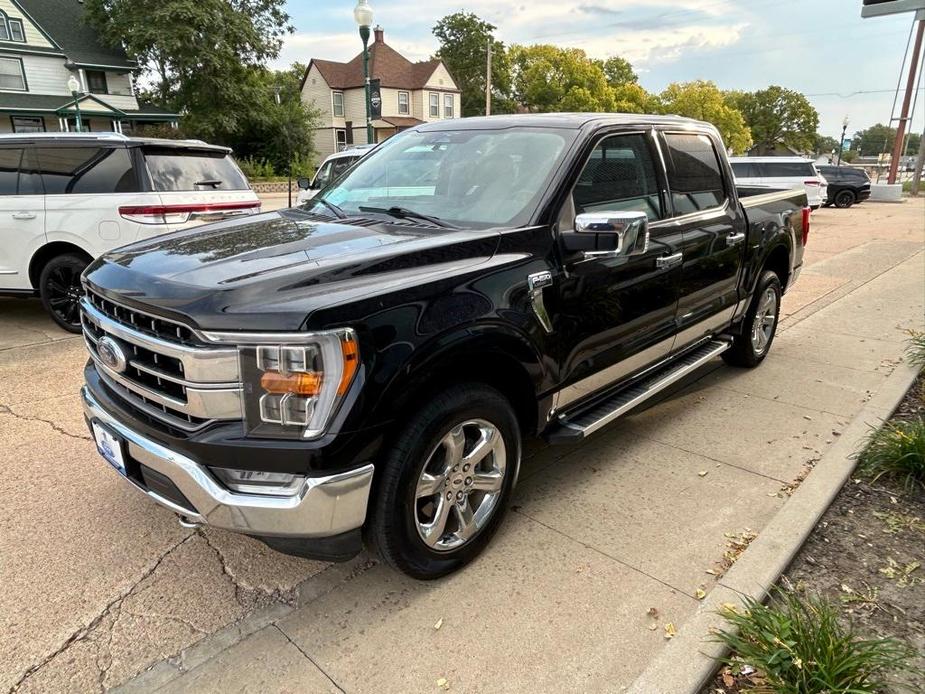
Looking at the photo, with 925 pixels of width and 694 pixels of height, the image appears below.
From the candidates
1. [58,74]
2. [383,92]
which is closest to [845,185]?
[383,92]

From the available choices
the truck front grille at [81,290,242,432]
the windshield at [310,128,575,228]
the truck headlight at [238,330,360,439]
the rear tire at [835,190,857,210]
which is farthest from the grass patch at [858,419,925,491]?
the rear tire at [835,190,857,210]

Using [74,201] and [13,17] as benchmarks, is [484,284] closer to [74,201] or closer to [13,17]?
[74,201]

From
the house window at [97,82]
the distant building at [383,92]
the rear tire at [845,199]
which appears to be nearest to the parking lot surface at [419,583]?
→ the rear tire at [845,199]

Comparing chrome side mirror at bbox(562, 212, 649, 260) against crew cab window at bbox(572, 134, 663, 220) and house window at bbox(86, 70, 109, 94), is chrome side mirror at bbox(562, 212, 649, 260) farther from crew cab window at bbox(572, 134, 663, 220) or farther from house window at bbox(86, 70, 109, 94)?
house window at bbox(86, 70, 109, 94)

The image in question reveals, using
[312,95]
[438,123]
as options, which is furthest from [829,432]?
[312,95]

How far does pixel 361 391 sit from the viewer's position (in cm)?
221

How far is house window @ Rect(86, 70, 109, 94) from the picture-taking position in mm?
35316

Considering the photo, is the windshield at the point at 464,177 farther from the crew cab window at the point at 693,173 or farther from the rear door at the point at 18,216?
the rear door at the point at 18,216

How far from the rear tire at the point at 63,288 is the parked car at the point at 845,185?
85.4ft

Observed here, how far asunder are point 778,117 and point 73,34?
83.2 metres

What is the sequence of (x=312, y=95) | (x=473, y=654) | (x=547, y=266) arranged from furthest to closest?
(x=312, y=95) → (x=547, y=266) → (x=473, y=654)

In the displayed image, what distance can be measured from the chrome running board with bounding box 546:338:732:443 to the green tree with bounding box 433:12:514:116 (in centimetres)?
6324

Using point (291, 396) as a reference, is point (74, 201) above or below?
above

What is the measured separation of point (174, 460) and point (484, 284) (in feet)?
4.40
